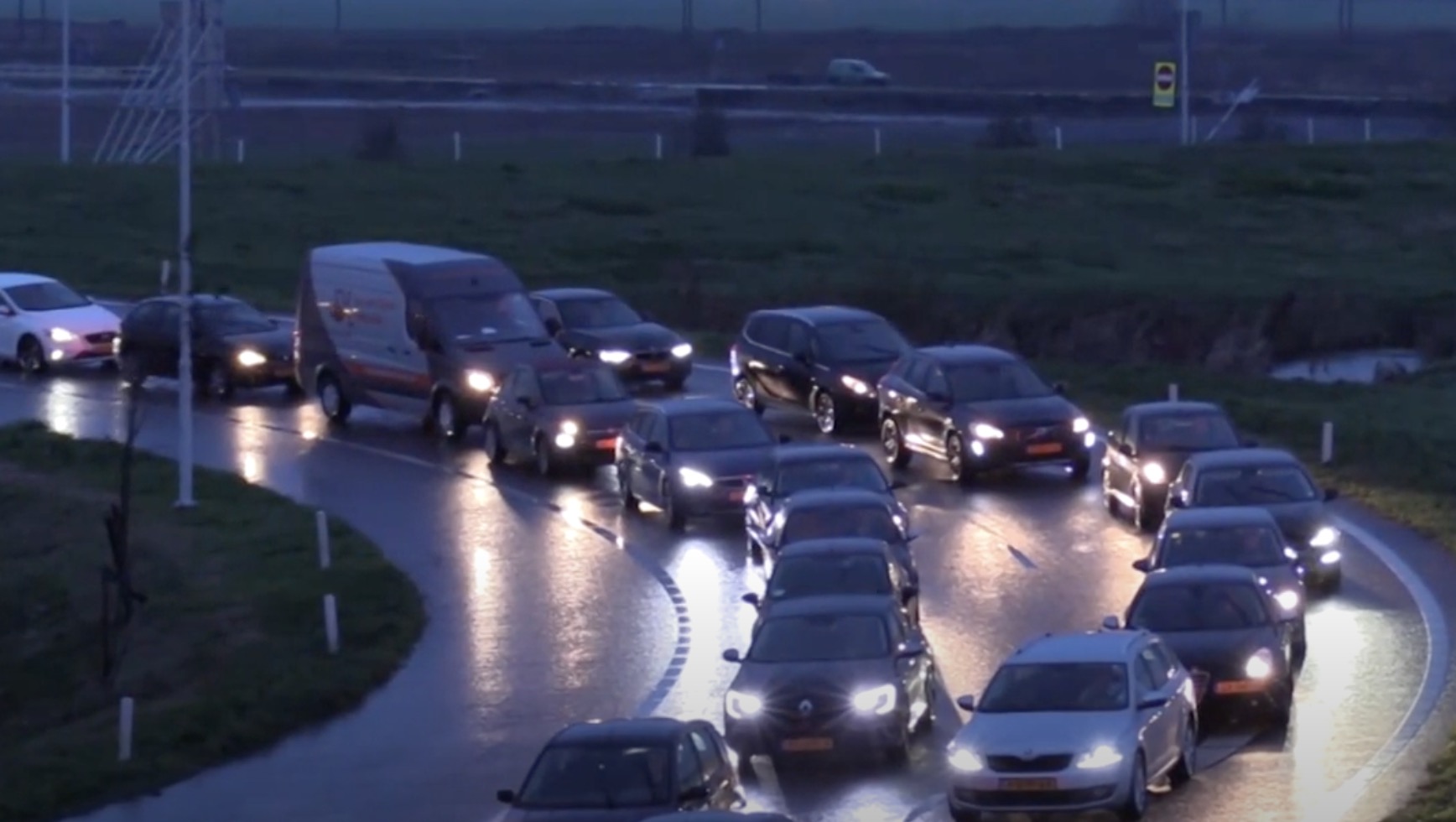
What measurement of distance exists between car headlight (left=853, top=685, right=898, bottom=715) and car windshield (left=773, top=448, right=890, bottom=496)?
27.8 feet

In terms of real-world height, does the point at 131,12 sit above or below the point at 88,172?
above

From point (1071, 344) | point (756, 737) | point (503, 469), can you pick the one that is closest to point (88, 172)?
point (1071, 344)

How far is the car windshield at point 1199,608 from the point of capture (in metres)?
22.0

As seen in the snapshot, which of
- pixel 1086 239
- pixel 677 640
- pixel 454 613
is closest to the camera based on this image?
pixel 677 640

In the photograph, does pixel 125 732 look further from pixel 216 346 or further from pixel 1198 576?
pixel 216 346

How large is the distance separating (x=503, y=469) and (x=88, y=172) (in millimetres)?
38331

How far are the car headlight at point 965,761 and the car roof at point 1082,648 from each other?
53.7 inches

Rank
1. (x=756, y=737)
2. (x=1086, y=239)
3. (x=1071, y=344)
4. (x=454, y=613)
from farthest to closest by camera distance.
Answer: (x=1086, y=239) → (x=1071, y=344) → (x=454, y=613) → (x=756, y=737)

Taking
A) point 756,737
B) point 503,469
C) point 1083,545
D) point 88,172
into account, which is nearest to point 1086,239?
point 88,172

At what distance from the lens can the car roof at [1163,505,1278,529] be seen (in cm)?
2522

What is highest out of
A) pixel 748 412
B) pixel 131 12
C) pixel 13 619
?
pixel 131 12

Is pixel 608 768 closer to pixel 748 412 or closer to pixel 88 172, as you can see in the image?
pixel 748 412

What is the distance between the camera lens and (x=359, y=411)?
1614 inches

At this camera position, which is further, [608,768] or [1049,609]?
[1049,609]
